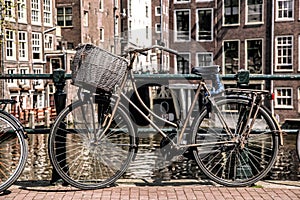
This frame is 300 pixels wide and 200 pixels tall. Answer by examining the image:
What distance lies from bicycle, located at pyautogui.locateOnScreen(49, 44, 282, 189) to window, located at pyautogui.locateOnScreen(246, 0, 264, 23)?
83.9 feet

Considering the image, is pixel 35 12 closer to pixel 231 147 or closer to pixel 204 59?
pixel 204 59

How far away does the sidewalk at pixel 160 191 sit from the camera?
120 inches

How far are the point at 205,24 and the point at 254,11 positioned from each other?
118 inches

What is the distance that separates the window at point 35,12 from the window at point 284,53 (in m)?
16.6

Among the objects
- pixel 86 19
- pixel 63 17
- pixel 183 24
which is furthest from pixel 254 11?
pixel 63 17

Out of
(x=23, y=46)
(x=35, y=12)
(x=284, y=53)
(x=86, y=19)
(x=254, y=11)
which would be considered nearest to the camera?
(x=284, y=53)

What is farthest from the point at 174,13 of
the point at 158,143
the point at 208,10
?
the point at 158,143

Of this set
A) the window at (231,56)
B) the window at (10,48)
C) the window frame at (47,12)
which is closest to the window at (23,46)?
the window at (10,48)

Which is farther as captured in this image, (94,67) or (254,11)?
(254,11)

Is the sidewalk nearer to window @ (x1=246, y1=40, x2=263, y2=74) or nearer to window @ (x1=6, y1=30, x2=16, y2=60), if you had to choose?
window @ (x1=246, y1=40, x2=263, y2=74)

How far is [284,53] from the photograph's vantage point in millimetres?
27469

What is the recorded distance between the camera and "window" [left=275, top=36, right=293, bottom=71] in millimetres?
27312

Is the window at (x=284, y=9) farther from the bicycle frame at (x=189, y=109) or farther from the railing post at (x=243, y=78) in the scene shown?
the bicycle frame at (x=189, y=109)

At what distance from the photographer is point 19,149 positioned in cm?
312
